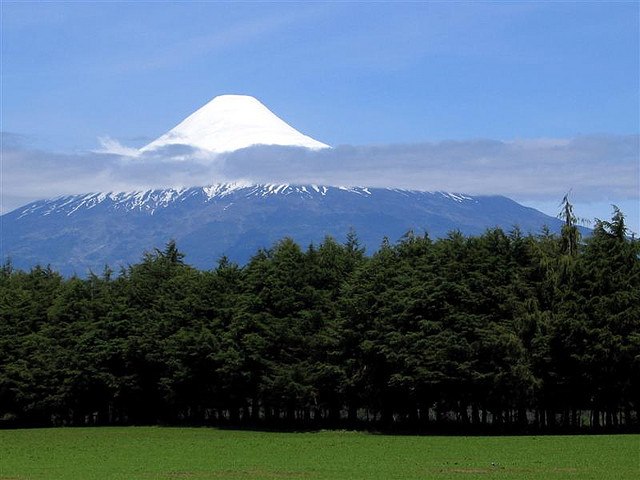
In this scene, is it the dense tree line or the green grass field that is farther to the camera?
the dense tree line

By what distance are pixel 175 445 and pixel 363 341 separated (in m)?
20.4

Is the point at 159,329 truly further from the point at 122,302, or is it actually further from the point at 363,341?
the point at 363,341

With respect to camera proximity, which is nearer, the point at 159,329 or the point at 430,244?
the point at 430,244

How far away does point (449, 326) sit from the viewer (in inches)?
2936

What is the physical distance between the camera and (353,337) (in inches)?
3152

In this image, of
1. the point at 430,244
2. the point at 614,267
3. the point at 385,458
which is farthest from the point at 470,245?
the point at 385,458

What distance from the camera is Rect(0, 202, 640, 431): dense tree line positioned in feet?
235

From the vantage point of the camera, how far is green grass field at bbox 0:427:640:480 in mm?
42312

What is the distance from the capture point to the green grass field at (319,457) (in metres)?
42.3

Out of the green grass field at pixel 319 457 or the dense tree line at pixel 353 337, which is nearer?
the green grass field at pixel 319 457

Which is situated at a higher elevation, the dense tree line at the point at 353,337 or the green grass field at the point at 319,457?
the dense tree line at the point at 353,337

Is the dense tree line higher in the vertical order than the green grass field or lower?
higher

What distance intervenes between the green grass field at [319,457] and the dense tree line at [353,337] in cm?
749

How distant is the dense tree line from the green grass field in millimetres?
7488
